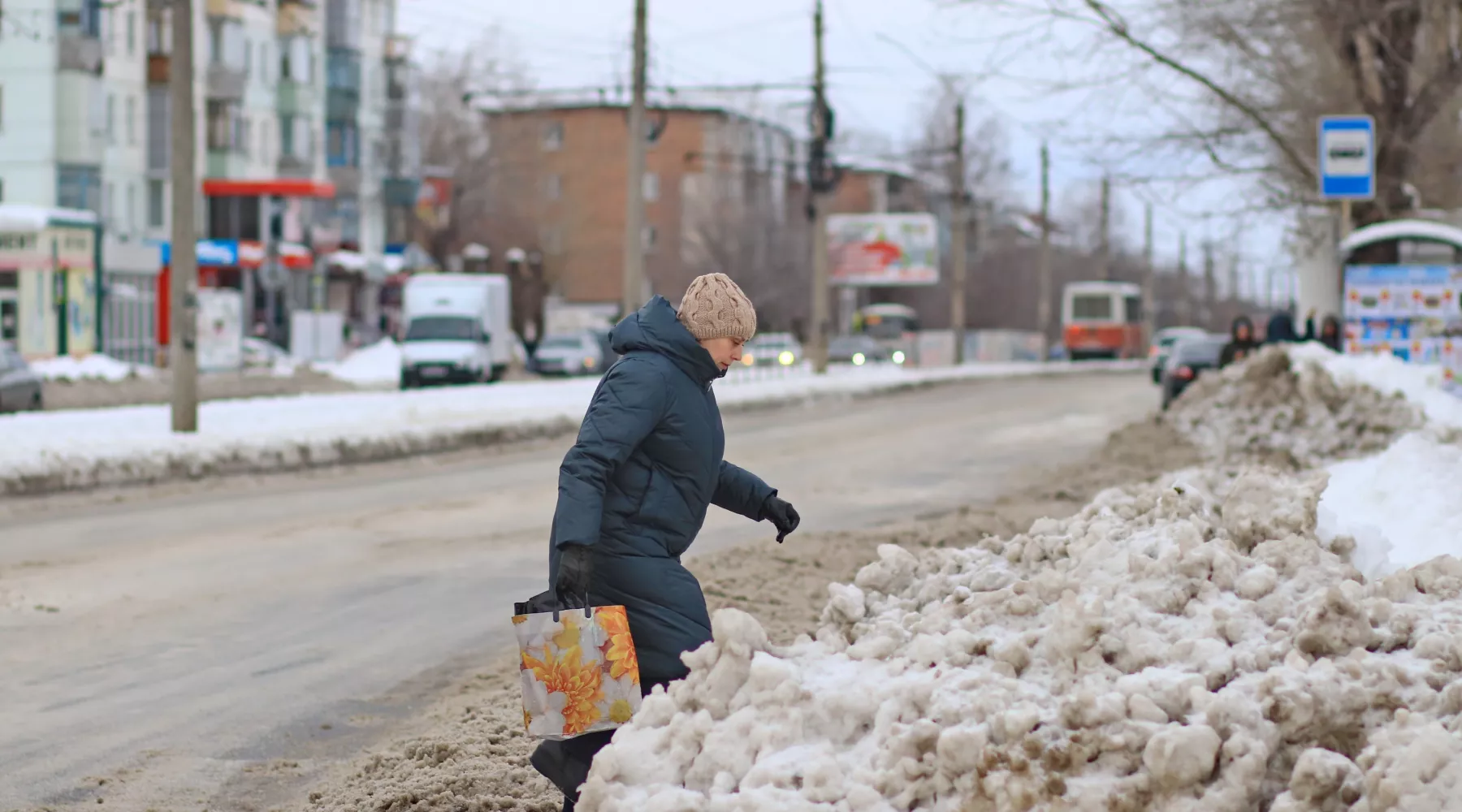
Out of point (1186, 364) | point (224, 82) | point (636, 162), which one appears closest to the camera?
point (636, 162)

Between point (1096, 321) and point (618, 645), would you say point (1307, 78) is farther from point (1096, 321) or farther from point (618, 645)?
point (1096, 321)

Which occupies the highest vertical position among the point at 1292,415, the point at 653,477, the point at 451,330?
the point at 653,477

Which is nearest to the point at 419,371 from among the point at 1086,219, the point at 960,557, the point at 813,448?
the point at 813,448

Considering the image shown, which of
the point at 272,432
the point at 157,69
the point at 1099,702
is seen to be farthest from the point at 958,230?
the point at 1099,702

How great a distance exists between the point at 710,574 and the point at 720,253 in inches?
2628

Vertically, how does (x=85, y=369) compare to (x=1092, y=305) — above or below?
below

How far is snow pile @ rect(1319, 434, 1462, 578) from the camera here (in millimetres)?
6184

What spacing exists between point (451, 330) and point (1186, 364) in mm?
18355

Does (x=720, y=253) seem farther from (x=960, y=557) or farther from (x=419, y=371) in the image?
(x=960, y=557)

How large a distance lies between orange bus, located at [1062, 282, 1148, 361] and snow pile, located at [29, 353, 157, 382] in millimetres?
42023

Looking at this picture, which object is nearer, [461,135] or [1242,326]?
[1242,326]

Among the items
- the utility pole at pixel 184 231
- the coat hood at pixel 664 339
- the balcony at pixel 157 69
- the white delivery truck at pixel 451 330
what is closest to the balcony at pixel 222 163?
the balcony at pixel 157 69

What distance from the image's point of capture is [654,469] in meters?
4.72

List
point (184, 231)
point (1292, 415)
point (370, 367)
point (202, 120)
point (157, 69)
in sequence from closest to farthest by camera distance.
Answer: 1. point (1292, 415)
2. point (184, 231)
3. point (370, 367)
4. point (157, 69)
5. point (202, 120)
